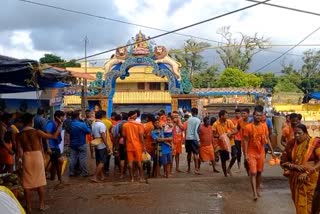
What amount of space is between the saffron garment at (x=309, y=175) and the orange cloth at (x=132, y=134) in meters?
4.51

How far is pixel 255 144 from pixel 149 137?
9.92 ft

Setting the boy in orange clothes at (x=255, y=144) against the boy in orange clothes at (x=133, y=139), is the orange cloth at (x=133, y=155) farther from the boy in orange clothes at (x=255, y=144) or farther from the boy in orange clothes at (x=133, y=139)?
the boy in orange clothes at (x=255, y=144)

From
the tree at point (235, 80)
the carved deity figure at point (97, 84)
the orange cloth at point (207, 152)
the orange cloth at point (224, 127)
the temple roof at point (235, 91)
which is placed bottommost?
the orange cloth at point (207, 152)

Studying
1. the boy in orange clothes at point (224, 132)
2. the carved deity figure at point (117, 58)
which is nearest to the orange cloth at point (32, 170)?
the boy in orange clothes at point (224, 132)

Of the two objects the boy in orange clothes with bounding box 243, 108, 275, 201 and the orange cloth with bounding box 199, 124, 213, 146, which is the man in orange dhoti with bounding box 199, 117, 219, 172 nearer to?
the orange cloth with bounding box 199, 124, 213, 146

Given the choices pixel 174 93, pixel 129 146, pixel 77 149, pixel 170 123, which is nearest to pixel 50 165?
pixel 77 149

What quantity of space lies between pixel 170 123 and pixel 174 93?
15.3 metres

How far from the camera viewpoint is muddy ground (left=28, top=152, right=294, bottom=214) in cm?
824

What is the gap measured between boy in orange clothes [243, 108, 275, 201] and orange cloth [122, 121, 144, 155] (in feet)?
8.19

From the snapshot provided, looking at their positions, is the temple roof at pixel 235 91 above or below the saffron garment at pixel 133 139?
above

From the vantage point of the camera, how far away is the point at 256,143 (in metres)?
8.88

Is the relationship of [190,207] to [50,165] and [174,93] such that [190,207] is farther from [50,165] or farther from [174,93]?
[174,93]

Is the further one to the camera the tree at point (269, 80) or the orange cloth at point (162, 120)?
the tree at point (269, 80)

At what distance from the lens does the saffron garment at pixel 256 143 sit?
8.88m
